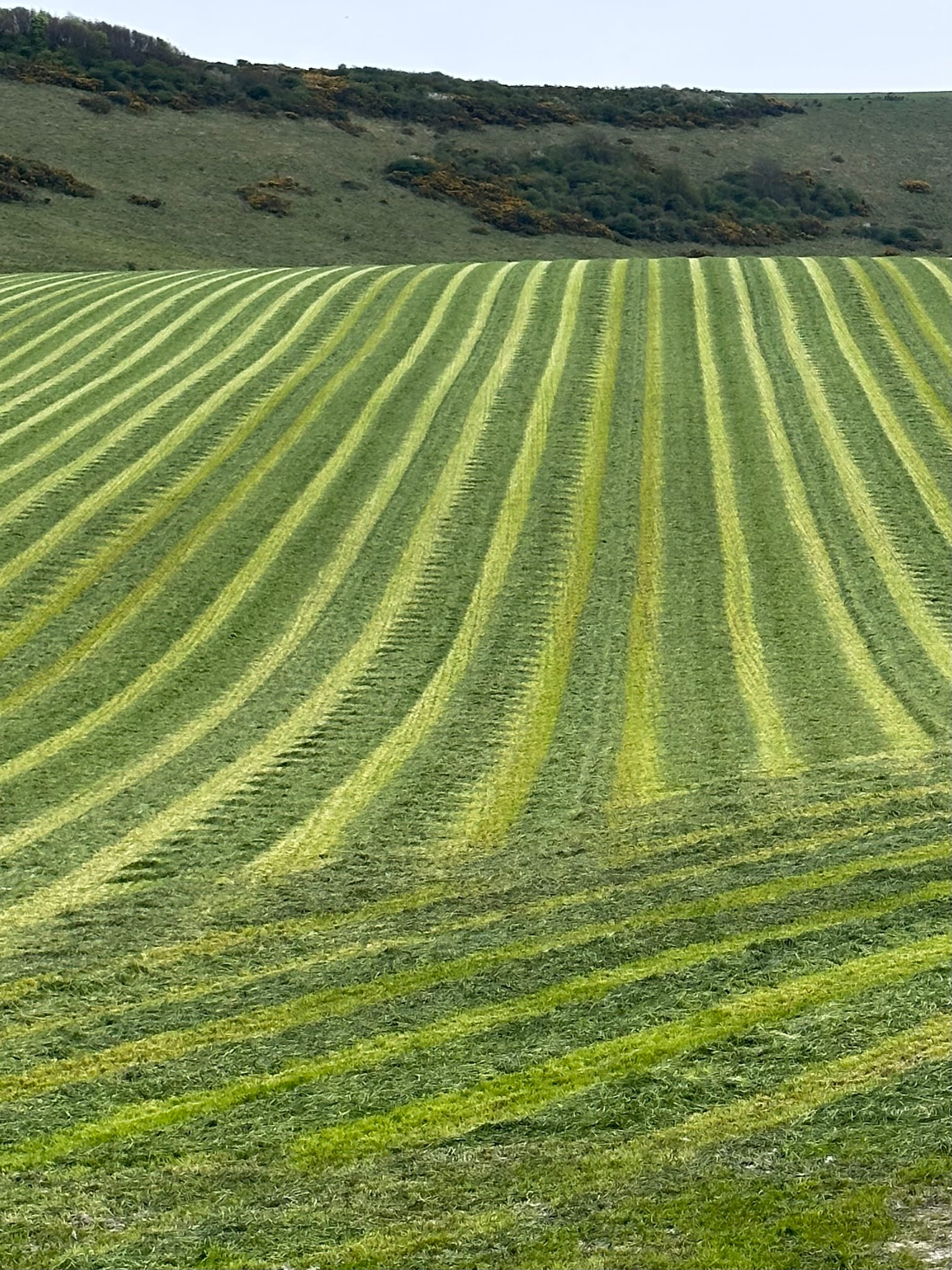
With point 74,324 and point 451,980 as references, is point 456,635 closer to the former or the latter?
point 451,980

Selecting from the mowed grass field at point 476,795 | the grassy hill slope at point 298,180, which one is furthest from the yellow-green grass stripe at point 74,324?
the grassy hill slope at point 298,180

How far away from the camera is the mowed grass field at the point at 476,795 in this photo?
9.44 metres

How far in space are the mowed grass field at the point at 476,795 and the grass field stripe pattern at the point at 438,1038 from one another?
0.15 ft

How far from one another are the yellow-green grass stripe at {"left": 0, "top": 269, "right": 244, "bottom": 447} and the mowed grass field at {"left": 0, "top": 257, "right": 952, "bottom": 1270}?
21 centimetres

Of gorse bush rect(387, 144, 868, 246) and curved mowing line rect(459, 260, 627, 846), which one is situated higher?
gorse bush rect(387, 144, 868, 246)

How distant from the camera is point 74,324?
4453 centimetres

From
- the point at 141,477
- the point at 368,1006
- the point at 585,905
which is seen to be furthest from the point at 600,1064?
the point at 141,477

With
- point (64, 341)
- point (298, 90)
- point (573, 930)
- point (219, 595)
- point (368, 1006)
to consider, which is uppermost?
point (298, 90)

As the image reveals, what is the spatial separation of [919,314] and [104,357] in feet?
80.5

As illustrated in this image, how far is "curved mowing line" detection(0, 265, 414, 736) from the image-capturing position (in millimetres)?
21844

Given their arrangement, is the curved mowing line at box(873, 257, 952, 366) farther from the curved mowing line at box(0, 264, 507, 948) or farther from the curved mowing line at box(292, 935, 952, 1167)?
the curved mowing line at box(292, 935, 952, 1167)

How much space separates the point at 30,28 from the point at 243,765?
282ft

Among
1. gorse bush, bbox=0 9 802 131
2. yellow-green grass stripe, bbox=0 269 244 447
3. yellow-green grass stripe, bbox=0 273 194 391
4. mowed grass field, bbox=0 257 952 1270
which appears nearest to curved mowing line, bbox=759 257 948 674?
mowed grass field, bbox=0 257 952 1270

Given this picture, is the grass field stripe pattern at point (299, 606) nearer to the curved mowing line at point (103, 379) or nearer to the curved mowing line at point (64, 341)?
the curved mowing line at point (103, 379)
